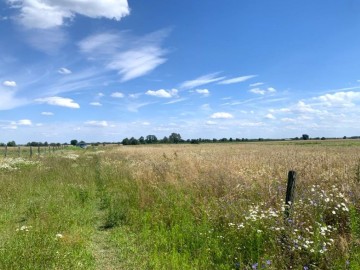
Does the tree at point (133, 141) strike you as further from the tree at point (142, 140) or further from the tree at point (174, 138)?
the tree at point (174, 138)

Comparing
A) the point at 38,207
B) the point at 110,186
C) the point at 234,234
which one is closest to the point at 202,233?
the point at 234,234

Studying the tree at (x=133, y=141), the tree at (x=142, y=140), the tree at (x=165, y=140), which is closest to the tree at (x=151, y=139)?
the tree at (x=142, y=140)

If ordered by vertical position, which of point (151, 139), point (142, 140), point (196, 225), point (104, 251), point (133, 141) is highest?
point (151, 139)

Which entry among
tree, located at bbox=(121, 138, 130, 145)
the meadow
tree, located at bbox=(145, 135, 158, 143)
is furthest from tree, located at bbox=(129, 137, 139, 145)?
the meadow

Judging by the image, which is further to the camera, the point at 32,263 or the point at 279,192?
the point at 279,192

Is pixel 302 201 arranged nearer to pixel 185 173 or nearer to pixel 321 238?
pixel 321 238

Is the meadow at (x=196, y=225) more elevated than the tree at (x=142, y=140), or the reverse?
the tree at (x=142, y=140)

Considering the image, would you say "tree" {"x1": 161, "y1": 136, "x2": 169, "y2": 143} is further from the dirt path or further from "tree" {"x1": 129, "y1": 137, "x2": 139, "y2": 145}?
the dirt path

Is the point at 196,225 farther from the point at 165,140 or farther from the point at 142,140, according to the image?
the point at 165,140

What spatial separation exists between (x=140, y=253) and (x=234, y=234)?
6.15ft

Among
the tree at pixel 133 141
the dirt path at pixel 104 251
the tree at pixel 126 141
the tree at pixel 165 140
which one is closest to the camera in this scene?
the dirt path at pixel 104 251

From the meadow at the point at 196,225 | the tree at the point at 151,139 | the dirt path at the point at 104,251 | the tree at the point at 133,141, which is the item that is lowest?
the dirt path at the point at 104,251

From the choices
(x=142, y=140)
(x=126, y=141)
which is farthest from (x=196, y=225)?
(x=142, y=140)

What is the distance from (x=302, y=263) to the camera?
5082mm
